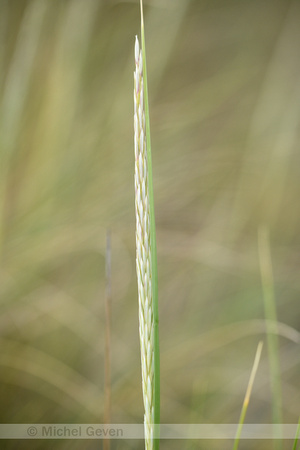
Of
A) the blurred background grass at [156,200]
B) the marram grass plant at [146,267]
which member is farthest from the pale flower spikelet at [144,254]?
the blurred background grass at [156,200]

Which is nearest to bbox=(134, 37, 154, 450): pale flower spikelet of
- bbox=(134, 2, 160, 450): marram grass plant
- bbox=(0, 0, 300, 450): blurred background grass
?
bbox=(134, 2, 160, 450): marram grass plant

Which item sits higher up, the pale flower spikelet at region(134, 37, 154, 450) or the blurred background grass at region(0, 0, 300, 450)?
the blurred background grass at region(0, 0, 300, 450)

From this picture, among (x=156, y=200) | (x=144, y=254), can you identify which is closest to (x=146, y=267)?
(x=144, y=254)

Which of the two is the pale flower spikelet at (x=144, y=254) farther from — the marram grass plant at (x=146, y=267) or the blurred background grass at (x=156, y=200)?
the blurred background grass at (x=156, y=200)

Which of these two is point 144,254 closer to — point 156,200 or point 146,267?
point 146,267

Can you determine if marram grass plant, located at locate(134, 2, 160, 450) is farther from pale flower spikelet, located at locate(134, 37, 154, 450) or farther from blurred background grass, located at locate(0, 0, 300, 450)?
blurred background grass, located at locate(0, 0, 300, 450)

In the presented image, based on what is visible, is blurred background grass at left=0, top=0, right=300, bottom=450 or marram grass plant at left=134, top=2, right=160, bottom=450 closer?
marram grass plant at left=134, top=2, right=160, bottom=450
